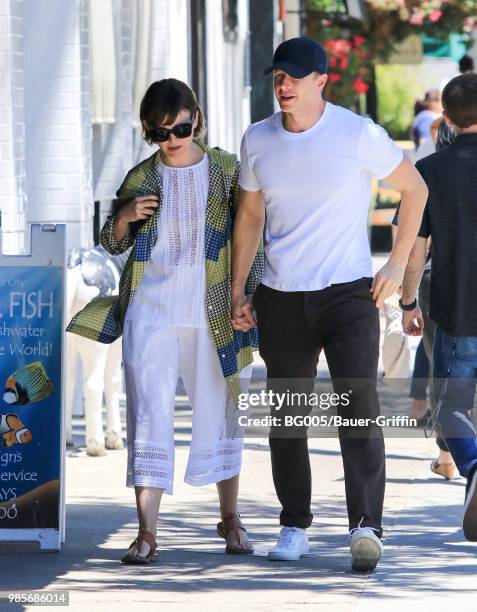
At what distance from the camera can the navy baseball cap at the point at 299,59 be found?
5805 mm

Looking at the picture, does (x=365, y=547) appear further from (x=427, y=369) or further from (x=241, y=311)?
(x=427, y=369)

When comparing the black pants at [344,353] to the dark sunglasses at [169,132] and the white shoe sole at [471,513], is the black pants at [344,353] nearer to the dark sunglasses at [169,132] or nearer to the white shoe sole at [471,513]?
the white shoe sole at [471,513]

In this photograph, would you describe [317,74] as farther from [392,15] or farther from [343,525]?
[392,15]

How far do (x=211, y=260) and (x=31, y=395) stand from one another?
91 centimetres

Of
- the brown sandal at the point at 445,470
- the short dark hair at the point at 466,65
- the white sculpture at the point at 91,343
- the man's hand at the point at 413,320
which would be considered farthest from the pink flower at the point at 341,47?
the man's hand at the point at 413,320

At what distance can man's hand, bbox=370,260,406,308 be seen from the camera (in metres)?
5.89

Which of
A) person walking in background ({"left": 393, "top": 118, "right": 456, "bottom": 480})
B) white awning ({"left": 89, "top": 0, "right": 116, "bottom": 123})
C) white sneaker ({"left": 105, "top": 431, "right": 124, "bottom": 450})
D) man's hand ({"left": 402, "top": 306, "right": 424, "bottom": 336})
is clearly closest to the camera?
man's hand ({"left": 402, "top": 306, "right": 424, "bottom": 336})

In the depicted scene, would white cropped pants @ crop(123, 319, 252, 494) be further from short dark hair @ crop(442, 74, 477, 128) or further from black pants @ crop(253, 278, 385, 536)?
short dark hair @ crop(442, 74, 477, 128)

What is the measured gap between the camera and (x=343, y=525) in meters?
6.92

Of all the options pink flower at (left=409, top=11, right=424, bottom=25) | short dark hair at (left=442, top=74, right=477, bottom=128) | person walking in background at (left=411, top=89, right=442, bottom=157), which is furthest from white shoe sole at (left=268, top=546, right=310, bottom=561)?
pink flower at (left=409, top=11, right=424, bottom=25)

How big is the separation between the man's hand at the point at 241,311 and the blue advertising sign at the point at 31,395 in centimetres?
71

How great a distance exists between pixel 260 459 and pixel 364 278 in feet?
9.56

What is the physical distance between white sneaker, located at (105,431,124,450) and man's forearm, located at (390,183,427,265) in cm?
324

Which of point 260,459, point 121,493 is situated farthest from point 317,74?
point 260,459
